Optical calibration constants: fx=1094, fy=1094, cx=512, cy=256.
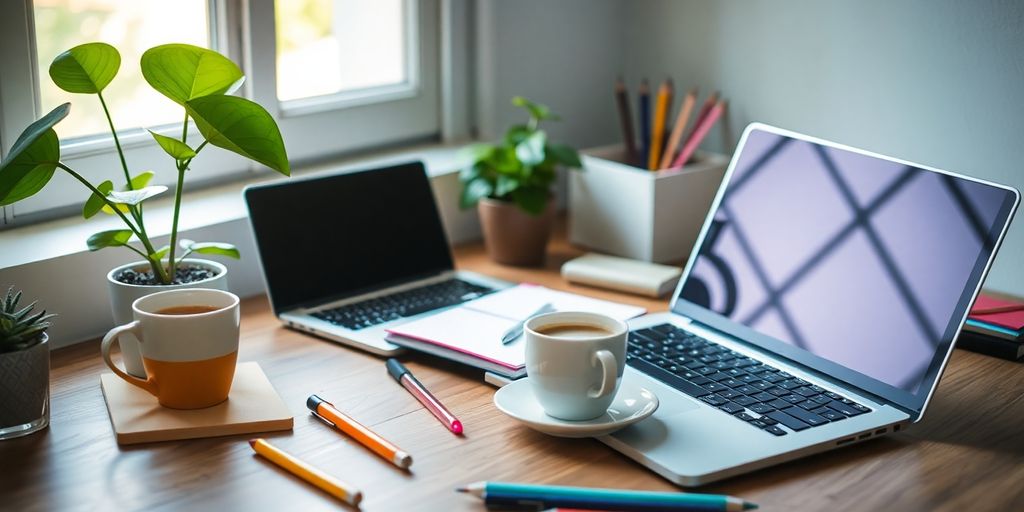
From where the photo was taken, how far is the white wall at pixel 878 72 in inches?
55.3

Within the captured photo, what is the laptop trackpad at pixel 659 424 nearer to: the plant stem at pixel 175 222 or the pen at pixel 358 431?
the pen at pixel 358 431

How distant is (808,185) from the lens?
1.24 meters

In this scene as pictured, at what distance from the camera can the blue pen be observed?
87cm

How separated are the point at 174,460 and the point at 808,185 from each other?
74 cm

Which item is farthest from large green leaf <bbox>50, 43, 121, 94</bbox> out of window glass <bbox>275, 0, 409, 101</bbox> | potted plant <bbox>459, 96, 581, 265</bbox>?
potted plant <bbox>459, 96, 581, 265</bbox>

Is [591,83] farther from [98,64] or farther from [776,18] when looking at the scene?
[98,64]

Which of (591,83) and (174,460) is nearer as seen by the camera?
(174,460)

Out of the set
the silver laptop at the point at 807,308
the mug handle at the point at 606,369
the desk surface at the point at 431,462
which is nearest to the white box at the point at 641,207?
the silver laptop at the point at 807,308

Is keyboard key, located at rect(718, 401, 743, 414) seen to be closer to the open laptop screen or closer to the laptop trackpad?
the laptop trackpad

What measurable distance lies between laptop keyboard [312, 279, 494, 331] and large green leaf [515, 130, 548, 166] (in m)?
0.20

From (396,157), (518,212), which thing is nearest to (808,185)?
(518,212)

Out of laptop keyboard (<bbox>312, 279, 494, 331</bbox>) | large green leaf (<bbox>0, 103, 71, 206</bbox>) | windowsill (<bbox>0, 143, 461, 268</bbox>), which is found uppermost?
large green leaf (<bbox>0, 103, 71, 206</bbox>)

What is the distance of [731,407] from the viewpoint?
3.45 feet

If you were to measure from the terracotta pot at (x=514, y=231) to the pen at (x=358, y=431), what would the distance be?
51 centimetres
